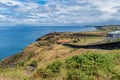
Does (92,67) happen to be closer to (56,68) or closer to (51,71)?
(56,68)

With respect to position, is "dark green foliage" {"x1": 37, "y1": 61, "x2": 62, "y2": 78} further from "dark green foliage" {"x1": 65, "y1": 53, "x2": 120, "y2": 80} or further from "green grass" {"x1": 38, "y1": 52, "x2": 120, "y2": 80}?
"dark green foliage" {"x1": 65, "y1": 53, "x2": 120, "y2": 80}

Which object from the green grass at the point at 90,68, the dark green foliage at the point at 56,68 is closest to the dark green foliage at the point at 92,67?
the green grass at the point at 90,68

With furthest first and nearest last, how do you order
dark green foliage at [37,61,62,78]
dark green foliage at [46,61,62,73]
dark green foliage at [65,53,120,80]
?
1. dark green foliage at [46,61,62,73]
2. dark green foliage at [37,61,62,78]
3. dark green foliage at [65,53,120,80]

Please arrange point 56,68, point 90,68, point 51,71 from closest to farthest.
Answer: point 90,68, point 51,71, point 56,68

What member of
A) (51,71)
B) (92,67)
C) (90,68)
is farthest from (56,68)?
(92,67)

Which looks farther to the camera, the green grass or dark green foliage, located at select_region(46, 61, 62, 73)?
dark green foliage, located at select_region(46, 61, 62, 73)

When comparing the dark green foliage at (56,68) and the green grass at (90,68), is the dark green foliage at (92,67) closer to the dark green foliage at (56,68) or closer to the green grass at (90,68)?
the green grass at (90,68)

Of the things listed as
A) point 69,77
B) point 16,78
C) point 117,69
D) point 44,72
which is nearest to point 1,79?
point 16,78

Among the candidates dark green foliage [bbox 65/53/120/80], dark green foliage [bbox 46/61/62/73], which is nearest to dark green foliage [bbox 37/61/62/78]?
dark green foliage [bbox 46/61/62/73]

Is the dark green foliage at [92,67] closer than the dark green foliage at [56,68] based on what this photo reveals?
Yes

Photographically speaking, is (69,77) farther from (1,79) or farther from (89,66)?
(1,79)

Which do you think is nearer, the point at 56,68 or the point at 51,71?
the point at 51,71
